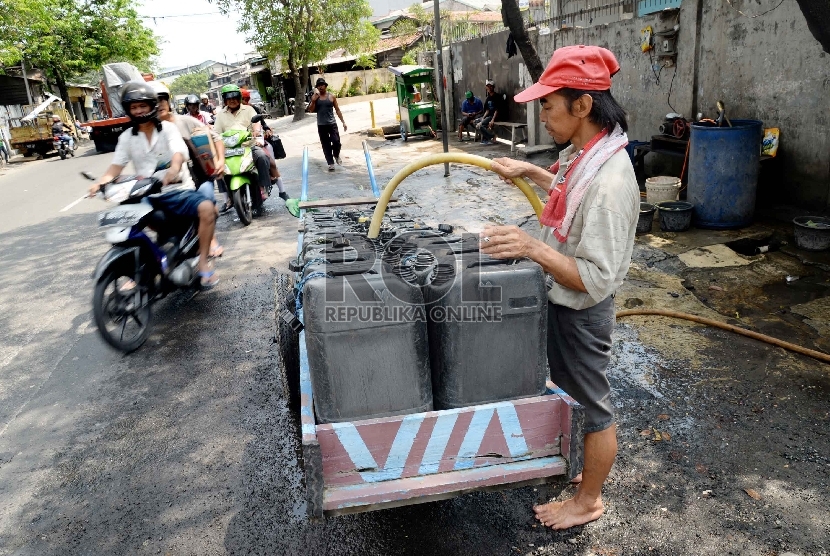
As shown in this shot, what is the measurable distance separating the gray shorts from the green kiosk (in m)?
14.5

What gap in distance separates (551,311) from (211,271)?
3.71 meters

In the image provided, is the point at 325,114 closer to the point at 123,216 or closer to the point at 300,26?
the point at 123,216

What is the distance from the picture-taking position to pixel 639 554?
85.9 inches

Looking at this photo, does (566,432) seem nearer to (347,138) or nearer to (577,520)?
(577,520)

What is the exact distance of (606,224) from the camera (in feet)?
5.98

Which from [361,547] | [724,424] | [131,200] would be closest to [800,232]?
[724,424]

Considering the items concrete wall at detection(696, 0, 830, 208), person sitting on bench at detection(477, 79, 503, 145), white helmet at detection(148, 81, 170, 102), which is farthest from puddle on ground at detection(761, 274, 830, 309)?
person sitting on bench at detection(477, 79, 503, 145)

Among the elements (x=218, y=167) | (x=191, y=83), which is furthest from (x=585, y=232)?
(x=191, y=83)

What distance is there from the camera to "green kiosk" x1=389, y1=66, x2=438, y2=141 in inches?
617

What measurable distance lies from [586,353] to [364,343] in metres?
0.84

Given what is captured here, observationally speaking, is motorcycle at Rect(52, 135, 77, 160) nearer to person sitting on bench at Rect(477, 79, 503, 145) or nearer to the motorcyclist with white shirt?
person sitting on bench at Rect(477, 79, 503, 145)

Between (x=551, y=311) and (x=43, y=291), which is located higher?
(x=551, y=311)

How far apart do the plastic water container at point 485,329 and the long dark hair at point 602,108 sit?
0.54 meters

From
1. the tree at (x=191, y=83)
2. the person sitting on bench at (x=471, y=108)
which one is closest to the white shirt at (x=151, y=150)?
the person sitting on bench at (x=471, y=108)
